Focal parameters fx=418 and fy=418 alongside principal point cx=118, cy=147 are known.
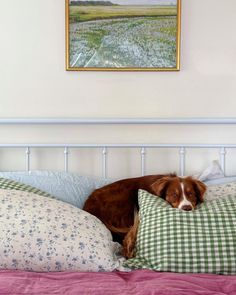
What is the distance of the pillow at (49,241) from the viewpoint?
4.30ft

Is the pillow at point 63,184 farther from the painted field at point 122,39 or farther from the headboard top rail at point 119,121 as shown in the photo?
the painted field at point 122,39

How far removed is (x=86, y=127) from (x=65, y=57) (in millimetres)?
354

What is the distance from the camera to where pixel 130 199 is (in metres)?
1.73

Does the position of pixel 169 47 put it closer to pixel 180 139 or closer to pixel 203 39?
pixel 203 39

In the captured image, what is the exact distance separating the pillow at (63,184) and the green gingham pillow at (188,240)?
0.42 m

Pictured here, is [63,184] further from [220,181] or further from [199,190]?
[220,181]

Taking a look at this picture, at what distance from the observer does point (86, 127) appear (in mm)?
2055

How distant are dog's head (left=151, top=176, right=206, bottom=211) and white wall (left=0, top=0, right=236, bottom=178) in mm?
453

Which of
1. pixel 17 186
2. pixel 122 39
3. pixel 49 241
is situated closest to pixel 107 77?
pixel 122 39

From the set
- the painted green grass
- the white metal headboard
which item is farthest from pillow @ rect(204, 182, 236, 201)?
the painted green grass

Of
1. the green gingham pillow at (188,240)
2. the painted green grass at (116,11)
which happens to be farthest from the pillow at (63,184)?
the painted green grass at (116,11)

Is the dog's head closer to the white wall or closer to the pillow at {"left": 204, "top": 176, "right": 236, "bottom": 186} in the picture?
the pillow at {"left": 204, "top": 176, "right": 236, "bottom": 186}

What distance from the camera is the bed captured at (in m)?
1.16

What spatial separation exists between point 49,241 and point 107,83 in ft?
3.14
